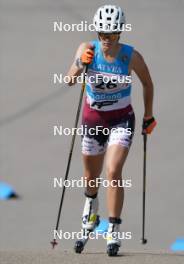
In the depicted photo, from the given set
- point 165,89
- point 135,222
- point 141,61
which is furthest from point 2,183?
point 141,61

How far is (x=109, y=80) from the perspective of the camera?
8781 mm

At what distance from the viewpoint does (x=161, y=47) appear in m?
16.8

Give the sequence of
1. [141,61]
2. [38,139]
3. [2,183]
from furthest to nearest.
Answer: [38,139] < [2,183] < [141,61]

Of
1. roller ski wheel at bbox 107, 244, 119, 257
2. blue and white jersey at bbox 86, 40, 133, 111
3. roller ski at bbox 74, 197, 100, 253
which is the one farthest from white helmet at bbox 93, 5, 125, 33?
roller ski wheel at bbox 107, 244, 119, 257

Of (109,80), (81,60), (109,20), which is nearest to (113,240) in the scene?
(109,80)

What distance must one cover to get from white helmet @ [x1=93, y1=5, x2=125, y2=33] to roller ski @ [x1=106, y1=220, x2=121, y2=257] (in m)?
1.66

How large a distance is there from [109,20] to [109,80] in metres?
0.50

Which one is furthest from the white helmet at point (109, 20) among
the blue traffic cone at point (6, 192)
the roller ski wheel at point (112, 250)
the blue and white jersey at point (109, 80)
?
the blue traffic cone at point (6, 192)

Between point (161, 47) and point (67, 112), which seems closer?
point (67, 112)

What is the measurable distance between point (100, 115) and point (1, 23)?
8833 mm

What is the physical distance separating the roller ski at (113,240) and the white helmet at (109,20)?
5.43 feet

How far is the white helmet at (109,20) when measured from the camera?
8664mm

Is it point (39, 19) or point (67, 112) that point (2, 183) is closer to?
point (67, 112)

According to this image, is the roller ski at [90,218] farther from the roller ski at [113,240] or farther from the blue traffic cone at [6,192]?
the blue traffic cone at [6,192]
